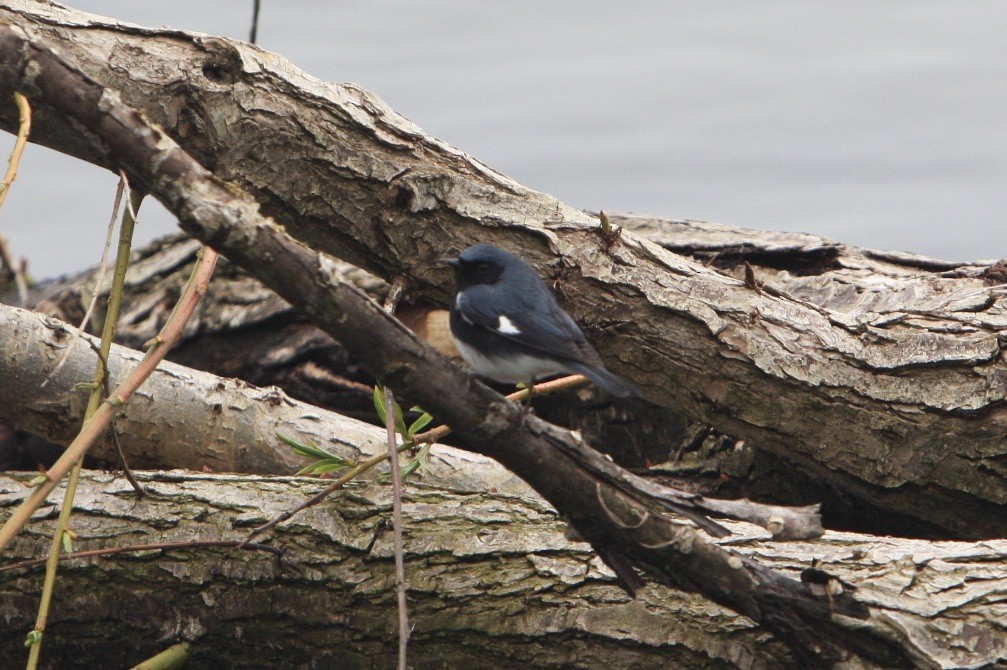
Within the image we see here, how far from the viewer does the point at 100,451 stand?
400cm

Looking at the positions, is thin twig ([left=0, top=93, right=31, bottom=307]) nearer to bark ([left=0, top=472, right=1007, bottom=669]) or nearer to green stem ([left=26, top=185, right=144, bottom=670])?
green stem ([left=26, top=185, right=144, bottom=670])

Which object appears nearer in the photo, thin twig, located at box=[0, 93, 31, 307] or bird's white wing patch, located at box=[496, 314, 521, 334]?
thin twig, located at box=[0, 93, 31, 307]

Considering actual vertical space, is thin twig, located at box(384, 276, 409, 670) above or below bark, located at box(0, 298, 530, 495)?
below

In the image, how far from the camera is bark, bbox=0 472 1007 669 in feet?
9.45

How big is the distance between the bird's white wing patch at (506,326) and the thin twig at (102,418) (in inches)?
38.5

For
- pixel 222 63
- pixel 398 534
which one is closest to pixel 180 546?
pixel 398 534

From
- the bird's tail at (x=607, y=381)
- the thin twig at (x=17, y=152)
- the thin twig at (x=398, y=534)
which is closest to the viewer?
the thin twig at (x=17, y=152)

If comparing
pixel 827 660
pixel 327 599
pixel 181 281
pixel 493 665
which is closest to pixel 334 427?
pixel 327 599

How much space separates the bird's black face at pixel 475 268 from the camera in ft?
10.7

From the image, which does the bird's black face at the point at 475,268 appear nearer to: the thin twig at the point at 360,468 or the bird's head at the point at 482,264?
the bird's head at the point at 482,264

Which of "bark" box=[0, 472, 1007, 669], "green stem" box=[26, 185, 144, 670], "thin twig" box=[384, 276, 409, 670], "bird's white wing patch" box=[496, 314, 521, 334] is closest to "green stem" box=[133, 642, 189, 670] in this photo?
"bark" box=[0, 472, 1007, 669]

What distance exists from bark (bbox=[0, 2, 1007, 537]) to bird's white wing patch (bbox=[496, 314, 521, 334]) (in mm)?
681

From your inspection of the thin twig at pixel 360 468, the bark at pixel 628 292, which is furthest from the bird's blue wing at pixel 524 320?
the bark at pixel 628 292

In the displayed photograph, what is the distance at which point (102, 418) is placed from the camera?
2043 millimetres
